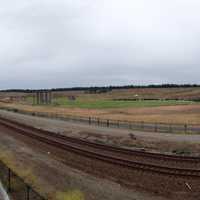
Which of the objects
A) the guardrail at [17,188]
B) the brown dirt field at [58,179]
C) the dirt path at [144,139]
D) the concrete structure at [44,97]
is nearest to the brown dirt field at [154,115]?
the dirt path at [144,139]

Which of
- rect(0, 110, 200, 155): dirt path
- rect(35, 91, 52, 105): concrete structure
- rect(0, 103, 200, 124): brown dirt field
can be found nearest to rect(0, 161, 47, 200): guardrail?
rect(0, 110, 200, 155): dirt path

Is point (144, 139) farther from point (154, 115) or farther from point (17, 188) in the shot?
point (154, 115)

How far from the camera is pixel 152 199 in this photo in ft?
65.4

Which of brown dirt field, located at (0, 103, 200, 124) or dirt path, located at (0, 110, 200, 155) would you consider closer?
dirt path, located at (0, 110, 200, 155)

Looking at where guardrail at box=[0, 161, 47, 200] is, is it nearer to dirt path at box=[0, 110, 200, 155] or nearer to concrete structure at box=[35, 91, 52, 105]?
dirt path at box=[0, 110, 200, 155]

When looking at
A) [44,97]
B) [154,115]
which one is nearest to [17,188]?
[154,115]

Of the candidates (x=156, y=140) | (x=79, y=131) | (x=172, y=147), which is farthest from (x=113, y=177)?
(x=79, y=131)

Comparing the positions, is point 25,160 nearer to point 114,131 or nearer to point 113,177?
point 113,177

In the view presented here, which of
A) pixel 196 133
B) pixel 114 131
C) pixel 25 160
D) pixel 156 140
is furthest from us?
pixel 114 131

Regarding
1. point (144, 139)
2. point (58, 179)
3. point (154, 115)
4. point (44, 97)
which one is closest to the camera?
point (58, 179)

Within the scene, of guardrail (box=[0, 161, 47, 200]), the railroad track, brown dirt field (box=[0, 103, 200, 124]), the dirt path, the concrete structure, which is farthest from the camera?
the concrete structure

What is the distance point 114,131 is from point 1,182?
3146 centimetres

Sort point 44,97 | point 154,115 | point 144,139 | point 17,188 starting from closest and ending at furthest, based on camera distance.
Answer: point 17,188, point 144,139, point 154,115, point 44,97

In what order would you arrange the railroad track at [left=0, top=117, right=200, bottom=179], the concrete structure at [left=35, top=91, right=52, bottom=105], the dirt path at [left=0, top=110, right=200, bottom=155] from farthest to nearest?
1. the concrete structure at [left=35, top=91, right=52, bottom=105]
2. the dirt path at [left=0, top=110, right=200, bottom=155]
3. the railroad track at [left=0, top=117, right=200, bottom=179]
